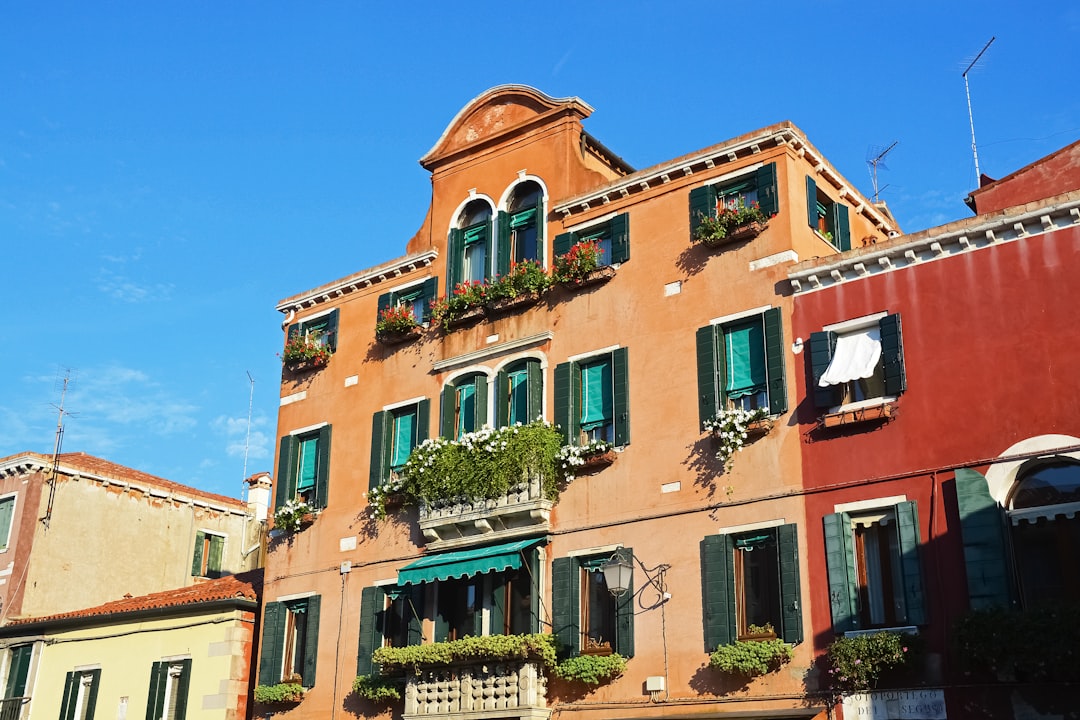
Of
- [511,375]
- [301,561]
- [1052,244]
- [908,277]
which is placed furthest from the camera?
[301,561]

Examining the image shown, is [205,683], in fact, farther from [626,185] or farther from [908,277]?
[908,277]

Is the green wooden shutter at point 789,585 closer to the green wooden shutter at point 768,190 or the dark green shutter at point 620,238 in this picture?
the green wooden shutter at point 768,190

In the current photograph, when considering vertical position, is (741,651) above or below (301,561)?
below

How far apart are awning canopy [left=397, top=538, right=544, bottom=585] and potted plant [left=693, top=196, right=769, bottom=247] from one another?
583cm

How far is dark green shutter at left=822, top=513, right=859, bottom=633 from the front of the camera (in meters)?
17.6

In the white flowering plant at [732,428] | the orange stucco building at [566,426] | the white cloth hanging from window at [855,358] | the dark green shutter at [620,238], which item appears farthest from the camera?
the dark green shutter at [620,238]

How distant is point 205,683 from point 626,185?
13.2 m

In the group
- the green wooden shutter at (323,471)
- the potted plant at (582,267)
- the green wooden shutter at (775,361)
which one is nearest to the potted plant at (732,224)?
the green wooden shutter at (775,361)

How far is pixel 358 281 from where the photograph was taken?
26.7 metres

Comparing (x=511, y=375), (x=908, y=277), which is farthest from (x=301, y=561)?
(x=908, y=277)

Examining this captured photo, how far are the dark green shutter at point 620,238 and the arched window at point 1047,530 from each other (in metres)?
8.16

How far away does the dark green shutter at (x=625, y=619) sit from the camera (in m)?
19.7

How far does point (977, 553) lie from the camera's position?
16.6 m

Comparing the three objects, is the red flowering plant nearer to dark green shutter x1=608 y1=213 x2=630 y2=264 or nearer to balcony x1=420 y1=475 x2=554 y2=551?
dark green shutter x1=608 y1=213 x2=630 y2=264
